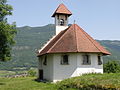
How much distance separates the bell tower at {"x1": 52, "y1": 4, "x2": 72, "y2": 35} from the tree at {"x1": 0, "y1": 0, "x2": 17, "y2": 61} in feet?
24.2

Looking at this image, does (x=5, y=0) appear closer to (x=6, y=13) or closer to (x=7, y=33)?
(x=6, y=13)

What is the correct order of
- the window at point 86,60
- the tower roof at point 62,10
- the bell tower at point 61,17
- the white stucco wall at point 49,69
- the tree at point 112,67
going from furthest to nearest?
the tree at point 112,67 < the bell tower at point 61,17 < the tower roof at point 62,10 < the white stucco wall at point 49,69 < the window at point 86,60

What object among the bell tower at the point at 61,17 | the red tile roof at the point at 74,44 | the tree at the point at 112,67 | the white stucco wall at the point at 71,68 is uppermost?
the bell tower at the point at 61,17

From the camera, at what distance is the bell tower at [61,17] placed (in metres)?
36.1

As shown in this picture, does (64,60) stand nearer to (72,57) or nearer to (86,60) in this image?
(72,57)

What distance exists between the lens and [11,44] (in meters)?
32.3

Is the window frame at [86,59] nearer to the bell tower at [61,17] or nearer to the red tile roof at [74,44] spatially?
the red tile roof at [74,44]

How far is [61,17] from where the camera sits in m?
36.5

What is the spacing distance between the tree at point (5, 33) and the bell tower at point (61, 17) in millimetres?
7371

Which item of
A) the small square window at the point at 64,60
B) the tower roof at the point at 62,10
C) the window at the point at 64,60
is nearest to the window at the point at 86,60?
the small square window at the point at 64,60

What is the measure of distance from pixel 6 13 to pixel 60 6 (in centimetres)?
930

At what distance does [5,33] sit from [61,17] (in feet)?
33.1


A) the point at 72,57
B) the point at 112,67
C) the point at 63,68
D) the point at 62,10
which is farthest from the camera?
the point at 112,67

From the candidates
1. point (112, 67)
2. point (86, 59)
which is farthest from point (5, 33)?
point (112, 67)
